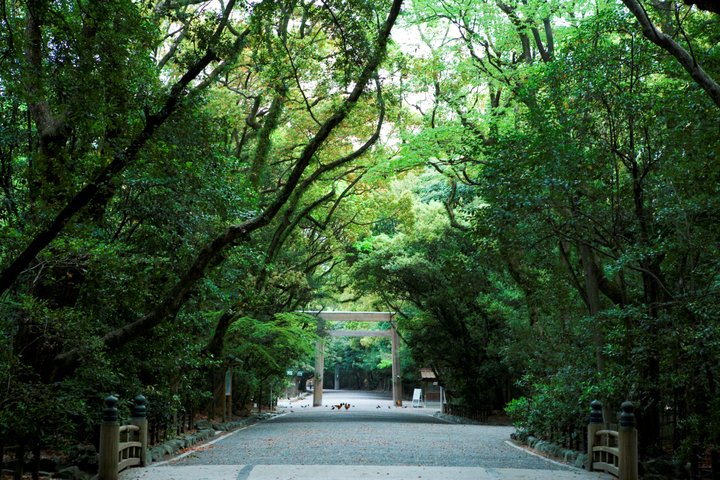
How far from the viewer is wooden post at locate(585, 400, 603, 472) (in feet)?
28.8

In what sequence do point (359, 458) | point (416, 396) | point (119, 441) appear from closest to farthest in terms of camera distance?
point (119, 441) < point (359, 458) < point (416, 396)

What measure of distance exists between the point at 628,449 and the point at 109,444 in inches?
224

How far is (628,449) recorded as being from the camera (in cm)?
739

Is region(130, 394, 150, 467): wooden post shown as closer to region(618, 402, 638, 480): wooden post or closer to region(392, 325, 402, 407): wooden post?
region(618, 402, 638, 480): wooden post

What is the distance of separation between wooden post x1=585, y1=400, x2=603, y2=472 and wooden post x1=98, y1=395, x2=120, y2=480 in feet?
19.2

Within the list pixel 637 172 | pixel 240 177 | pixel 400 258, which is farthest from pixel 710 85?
pixel 400 258

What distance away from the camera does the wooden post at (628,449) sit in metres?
7.34

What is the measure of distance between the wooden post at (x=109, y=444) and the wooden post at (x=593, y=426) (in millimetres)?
5867

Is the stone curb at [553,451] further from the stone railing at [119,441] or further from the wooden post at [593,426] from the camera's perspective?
the stone railing at [119,441]

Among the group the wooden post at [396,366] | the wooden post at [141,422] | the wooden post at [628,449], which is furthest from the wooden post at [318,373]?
the wooden post at [628,449]

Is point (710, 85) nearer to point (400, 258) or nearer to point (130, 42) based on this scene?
point (130, 42)

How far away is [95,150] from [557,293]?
28.3 feet

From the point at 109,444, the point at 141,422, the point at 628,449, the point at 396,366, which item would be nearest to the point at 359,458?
the point at 141,422

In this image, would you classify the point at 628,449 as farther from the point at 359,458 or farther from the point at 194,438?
the point at 194,438
